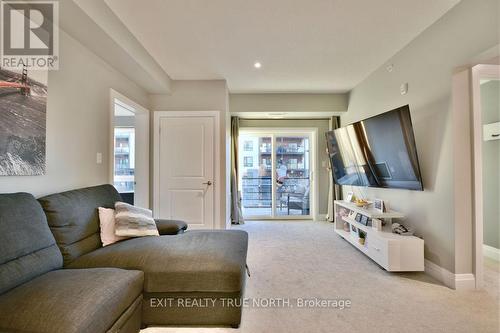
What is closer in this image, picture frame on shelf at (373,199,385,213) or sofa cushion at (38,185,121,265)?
sofa cushion at (38,185,121,265)

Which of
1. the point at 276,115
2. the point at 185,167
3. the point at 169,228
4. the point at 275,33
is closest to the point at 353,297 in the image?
the point at 169,228

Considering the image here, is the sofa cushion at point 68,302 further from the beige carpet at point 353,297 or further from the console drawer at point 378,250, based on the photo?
the console drawer at point 378,250

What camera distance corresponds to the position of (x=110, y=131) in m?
2.67

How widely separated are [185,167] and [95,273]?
238 cm

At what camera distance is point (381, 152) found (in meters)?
2.78

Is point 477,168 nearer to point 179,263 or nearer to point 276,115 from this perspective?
point 179,263

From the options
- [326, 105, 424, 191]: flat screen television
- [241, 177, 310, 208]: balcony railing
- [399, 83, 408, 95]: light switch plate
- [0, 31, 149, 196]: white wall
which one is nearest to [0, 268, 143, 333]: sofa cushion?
[0, 31, 149, 196]: white wall

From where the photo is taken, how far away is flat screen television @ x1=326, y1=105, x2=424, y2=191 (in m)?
2.40

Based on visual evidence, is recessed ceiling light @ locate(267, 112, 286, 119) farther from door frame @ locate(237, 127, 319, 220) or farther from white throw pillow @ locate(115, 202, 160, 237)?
white throw pillow @ locate(115, 202, 160, 237)

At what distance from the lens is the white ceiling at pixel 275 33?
2.02m

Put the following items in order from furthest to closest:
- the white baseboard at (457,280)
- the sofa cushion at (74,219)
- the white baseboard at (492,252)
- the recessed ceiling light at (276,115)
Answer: the recessed ceiling light at (276,115), the white baseboard at (492,252), the white baseboard at (457,280), the sofa cushion at (74,219)

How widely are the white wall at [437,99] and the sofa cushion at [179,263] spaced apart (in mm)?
2006

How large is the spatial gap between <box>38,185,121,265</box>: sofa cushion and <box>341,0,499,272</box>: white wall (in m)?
3.21

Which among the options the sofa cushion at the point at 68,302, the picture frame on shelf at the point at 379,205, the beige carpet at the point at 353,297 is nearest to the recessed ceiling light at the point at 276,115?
the picture frame on shelf at the point at 379,205
